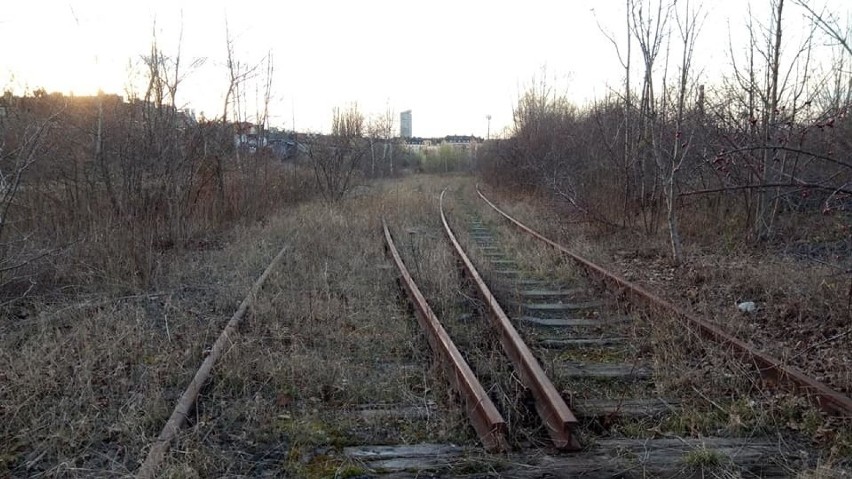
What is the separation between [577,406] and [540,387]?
284mm

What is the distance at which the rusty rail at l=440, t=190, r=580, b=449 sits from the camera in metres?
3.40

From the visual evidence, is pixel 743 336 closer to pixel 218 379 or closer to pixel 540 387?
pixel 540 387

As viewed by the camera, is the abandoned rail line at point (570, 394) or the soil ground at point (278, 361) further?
the soil ground at point (278, 361)

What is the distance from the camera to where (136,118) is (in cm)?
984

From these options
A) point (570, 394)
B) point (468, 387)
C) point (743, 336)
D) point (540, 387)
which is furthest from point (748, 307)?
point (468, 387)

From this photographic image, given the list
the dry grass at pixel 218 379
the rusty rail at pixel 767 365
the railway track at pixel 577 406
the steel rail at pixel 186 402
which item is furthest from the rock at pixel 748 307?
the steel rail at pixel 186 402

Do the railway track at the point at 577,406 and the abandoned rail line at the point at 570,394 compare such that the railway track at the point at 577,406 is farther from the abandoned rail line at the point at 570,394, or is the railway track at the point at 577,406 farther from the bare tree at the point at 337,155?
the bare tree at the point at 337,155

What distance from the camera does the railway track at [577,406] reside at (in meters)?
3.23

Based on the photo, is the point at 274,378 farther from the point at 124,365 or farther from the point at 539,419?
the point at 539,419

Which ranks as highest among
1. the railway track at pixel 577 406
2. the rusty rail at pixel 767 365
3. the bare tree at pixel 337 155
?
the bare tree at pixel 337 155

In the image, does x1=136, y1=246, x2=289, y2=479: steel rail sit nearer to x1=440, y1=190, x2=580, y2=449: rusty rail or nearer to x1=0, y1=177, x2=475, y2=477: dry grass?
x1=0, y1=177, x2=475, y2=477: dry grass

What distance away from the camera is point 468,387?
390 centimetres

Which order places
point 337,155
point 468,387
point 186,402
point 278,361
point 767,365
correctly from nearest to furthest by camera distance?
point 186,402
point 468,387
point 767,365
point 278,361
point 337,155

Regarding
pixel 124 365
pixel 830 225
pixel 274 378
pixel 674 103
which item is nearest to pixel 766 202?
pixel 830 225
